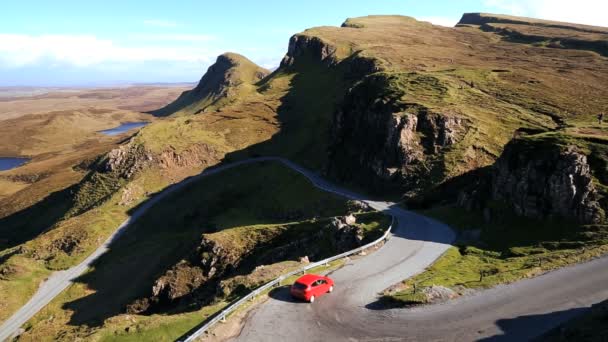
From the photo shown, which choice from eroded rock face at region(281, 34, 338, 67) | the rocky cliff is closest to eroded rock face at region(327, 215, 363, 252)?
the rocky cliff

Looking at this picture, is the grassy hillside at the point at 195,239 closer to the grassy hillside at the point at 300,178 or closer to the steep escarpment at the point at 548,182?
the grassy hillside at the point at 300,178

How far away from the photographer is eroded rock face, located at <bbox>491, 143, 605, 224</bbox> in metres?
38.0

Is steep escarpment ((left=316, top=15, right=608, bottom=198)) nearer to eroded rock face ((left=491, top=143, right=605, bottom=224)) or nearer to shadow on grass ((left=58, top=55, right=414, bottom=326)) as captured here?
eroded rock face ((left=491, top=143, right=605, bottom=224))

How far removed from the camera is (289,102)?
153 metres

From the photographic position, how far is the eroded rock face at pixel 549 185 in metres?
38.0

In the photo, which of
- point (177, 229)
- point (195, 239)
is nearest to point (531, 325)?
point (195, 239)

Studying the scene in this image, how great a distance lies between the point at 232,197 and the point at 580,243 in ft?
231

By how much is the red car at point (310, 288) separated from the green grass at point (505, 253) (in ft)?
14.3

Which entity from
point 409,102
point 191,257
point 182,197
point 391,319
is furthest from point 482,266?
point 182,197

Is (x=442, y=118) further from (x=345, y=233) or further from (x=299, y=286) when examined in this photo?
(x=299, y=286)

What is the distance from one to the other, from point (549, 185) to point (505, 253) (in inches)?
405

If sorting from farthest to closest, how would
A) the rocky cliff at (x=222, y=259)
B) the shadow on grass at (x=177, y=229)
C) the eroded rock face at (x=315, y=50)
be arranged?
the eroded rock face at (x=315, y=50), the shadow on grass at (x=177, y=229), the rocky cliff at (x=222, y=259)

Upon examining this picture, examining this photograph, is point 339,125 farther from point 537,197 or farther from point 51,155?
point 51,155

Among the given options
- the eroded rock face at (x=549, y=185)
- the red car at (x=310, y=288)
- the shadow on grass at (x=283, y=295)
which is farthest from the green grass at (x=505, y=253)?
the shadow on grass at (x=283, y=295)
